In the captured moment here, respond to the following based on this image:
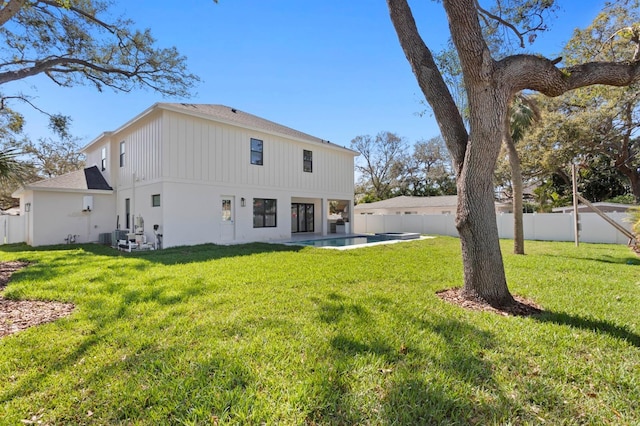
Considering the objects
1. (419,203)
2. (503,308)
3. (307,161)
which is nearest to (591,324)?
(503,308)

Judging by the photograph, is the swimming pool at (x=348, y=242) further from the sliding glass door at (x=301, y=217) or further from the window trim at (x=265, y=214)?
the sliding glass door at (x=301, y=217)

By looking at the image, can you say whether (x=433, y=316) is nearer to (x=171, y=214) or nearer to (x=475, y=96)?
(x=475, y=96)

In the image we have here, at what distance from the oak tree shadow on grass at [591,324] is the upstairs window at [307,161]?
44.8 ft

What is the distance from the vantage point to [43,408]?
2.23 m

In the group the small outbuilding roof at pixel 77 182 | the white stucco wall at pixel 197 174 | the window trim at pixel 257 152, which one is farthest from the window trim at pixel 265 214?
the small outbuilding roof at pixel 77 182

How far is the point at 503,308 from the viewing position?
4363 mm

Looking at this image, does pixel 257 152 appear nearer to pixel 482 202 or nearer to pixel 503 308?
pixel 482 202

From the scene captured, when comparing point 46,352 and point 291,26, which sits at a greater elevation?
point 291,26

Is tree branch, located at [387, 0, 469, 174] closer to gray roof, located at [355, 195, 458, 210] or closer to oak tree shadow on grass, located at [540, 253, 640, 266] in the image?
oak tree shadow on grass, located at [540, 253, 640, 266]

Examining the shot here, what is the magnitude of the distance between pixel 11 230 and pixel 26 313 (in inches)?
593

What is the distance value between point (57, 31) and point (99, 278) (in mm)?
11637

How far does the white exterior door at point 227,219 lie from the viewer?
13.1 m

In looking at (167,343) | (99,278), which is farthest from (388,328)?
(99,278)

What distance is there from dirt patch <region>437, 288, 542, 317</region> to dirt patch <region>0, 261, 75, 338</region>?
5740mm
